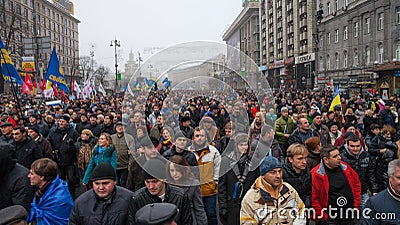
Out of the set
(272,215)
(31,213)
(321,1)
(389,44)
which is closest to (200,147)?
(272,215)

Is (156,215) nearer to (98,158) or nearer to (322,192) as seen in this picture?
(322,192)

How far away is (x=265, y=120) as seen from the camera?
614cm

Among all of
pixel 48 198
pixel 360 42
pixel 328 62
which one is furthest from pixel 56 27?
pixel 48 198

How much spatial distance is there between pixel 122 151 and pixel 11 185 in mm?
2664

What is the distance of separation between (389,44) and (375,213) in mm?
29892

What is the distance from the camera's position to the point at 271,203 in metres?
3.28

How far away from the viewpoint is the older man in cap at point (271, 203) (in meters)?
3.26

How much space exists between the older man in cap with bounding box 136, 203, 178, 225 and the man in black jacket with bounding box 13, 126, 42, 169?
168 inches

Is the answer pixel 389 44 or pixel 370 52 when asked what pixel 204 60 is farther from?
pixel 370 52

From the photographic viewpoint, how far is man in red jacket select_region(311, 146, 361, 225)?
3994mm

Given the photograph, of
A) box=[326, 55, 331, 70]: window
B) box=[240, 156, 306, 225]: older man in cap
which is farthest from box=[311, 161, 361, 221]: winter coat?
box=[326, 55, 331, 70]: window

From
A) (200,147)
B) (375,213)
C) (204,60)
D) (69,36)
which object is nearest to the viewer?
(375,213)

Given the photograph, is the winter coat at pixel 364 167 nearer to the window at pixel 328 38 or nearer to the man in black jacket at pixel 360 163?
the man in black jacket at pixel 360 163

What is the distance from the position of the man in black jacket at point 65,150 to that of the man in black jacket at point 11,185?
10.6 ft
